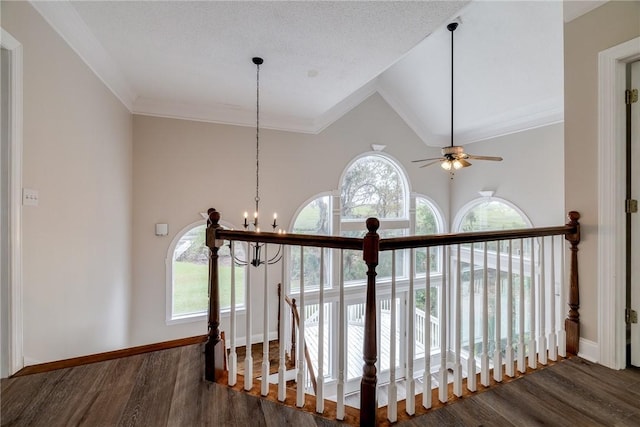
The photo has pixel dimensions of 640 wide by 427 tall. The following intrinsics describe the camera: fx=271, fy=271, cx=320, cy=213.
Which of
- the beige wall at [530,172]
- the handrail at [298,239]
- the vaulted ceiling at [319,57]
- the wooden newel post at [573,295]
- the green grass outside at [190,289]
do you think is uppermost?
the vaulted ceiling at [319,57]

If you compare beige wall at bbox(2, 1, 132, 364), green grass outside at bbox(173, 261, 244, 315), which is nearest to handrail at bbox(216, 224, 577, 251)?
beige wall at bbox(2, 1, 132, 364)

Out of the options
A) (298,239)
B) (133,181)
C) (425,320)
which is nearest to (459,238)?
(425,320)

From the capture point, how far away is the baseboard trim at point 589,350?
1900 mm

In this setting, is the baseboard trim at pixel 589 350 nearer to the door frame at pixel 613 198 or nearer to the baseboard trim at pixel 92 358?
the door frame at pixel 613 198

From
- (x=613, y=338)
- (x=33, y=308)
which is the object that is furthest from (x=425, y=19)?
(x=33, y=308)

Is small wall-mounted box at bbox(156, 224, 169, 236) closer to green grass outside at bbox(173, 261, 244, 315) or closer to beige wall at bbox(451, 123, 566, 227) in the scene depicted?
green grass outside at bbox(173, 261, 244, 315)

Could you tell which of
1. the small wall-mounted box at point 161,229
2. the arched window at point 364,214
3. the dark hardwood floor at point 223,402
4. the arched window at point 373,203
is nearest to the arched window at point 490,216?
the arched window at point 364,214

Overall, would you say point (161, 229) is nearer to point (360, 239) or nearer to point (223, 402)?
point (223, 402)

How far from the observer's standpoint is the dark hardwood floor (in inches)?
56.0

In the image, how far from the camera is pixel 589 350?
195cm

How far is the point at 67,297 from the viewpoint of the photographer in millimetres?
2184

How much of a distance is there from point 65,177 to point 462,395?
320cm

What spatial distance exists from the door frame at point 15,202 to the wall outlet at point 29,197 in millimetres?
36

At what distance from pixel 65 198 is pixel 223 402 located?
197 centimetres
